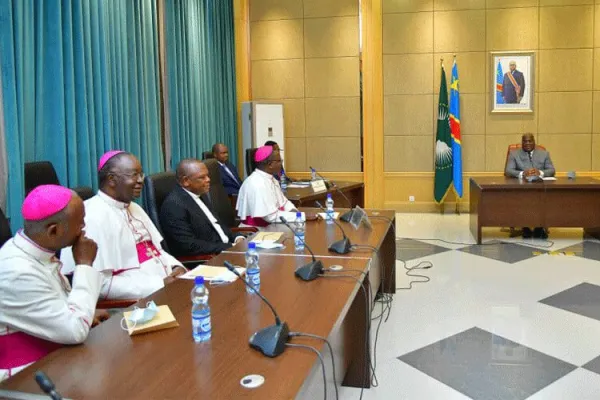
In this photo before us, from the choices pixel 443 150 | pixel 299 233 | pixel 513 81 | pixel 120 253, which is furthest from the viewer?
pixel 443 150

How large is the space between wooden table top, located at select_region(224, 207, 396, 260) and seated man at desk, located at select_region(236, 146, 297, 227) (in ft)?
1.45

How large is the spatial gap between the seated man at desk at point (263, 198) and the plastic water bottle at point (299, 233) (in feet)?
1.48

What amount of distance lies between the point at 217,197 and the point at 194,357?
8.99 ft

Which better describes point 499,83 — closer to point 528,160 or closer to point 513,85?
point 513,85

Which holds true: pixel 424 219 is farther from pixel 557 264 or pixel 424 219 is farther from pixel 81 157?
pixel 81 157

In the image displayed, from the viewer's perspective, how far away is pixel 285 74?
28.0ft

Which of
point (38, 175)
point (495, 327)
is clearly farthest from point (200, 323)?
point (495, 327)

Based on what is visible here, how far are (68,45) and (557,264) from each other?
4.46 m

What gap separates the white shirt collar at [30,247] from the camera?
1.79 meters

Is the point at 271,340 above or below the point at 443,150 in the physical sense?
below

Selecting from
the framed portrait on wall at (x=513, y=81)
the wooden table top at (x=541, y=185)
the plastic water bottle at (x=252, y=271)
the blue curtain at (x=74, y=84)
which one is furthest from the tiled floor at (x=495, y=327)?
the framed portrait on wall at (x=513, y=81)

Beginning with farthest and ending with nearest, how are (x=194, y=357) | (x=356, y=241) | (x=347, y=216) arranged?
(x=347, y=216) → (x=356, y=241) → (x=194, y=357)

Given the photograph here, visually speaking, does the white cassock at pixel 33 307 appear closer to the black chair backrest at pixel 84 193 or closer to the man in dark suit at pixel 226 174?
the black chair backrest at pixel 84 193

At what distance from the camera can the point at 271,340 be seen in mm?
1667
